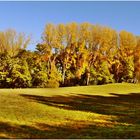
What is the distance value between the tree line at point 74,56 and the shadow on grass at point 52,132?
4901 centimetres

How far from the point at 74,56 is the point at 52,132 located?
58386 mm

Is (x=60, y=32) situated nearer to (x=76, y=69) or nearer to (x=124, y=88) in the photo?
(x=76, y=69)

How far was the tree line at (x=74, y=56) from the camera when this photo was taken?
70.2 meters

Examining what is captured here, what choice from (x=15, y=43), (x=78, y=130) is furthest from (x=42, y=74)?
(x=78, y=130)

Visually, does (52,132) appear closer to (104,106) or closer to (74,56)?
(104,106)

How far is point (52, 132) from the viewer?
18125mm

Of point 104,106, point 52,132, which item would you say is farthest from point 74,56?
point 52,132

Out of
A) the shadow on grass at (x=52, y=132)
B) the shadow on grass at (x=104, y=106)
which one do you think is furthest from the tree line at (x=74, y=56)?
the shadow on grass at (x=52, y=132)

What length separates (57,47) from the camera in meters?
75.7

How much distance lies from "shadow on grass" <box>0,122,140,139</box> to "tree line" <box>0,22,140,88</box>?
49.0 m

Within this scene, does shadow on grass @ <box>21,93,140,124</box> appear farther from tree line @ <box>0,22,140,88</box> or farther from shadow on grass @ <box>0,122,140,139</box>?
tree line @ <box>0,22,140,88</box>

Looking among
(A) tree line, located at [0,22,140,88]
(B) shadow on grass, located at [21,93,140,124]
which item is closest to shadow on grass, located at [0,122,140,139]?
(B) shadow on grass, located at [21,93,140,124]

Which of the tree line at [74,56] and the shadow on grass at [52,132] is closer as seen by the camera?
the shadow on grass at [52,132]

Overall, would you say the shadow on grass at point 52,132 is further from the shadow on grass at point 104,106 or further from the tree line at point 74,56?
the tree line at point 74,56
